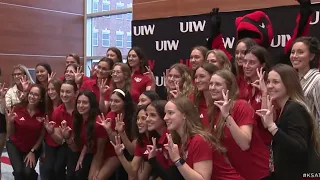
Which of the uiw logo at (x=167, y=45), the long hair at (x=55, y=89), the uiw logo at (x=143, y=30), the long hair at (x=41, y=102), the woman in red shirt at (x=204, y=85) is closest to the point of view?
the woman in red shirt at (x=204, y=85)

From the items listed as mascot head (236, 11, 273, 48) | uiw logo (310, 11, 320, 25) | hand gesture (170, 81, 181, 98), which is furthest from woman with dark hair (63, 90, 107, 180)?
uiw logo (310, 11, 320, 25)

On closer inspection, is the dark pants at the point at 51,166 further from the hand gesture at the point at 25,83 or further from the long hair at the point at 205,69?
the long hair at the point at 205,69

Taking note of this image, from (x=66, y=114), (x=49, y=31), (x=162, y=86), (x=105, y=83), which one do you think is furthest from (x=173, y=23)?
(x=49, y=31)

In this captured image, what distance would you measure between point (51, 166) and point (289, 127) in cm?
273

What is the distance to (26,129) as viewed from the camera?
4.34 meters

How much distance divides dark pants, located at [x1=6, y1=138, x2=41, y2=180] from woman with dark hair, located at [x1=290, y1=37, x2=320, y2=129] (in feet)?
9.62

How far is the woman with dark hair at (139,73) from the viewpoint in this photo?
167 inches

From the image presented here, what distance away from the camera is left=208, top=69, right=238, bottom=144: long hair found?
8.45ft

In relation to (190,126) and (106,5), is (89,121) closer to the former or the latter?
(190,126)

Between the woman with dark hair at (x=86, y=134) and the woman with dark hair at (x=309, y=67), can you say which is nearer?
the woman with dark hair at (x=309, y=67)

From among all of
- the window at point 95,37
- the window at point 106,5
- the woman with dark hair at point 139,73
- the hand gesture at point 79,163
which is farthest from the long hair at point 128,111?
the window at point 95,37

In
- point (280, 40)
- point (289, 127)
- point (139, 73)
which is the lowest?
point (289, 127)

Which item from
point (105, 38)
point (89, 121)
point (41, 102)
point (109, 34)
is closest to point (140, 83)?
point (89, 121)

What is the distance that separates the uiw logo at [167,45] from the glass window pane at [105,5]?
360 cm
